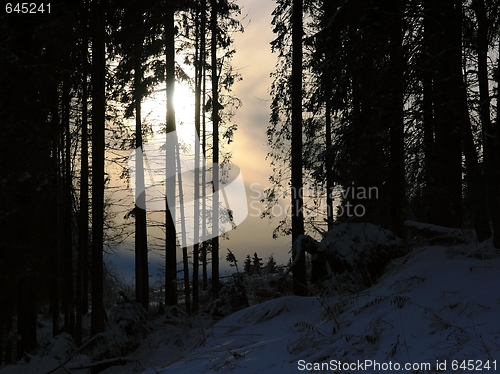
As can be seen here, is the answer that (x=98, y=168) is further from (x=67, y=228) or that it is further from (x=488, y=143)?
(x=488, y=143)

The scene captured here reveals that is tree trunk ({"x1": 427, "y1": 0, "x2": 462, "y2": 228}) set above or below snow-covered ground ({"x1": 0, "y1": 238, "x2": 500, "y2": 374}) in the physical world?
above

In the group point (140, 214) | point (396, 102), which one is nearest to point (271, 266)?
point (396, 102)

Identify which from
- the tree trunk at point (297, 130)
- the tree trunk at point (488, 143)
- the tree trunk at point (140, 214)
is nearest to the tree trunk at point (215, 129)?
the tree trunk at point (140, 214)

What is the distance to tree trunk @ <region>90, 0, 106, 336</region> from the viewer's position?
10.5 m

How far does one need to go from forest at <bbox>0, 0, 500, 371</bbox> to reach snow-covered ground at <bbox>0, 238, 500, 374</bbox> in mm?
669

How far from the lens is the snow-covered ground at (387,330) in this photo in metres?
3.19

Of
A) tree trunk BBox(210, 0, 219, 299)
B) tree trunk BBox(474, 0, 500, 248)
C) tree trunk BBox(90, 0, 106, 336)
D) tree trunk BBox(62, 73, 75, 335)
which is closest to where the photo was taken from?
tree trunk BBox(474, 0, 500, 248)

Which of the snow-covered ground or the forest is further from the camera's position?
the forest

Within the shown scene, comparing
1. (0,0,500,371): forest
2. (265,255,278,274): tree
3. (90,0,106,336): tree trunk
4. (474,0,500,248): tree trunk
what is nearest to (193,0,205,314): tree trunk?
(0,0,500,371): forest

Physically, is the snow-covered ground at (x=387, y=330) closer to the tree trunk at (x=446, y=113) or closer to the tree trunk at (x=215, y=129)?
the tree trunk at (x=446, y=113)

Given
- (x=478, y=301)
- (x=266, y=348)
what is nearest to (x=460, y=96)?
(x=478, y=301)

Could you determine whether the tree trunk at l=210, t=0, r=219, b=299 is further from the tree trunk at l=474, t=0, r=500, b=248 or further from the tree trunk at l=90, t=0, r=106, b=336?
the tree trunk at l=474, t=0, r=500, b=248

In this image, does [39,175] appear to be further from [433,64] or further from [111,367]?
[433,64]

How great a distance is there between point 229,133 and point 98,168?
1009 centimetres
